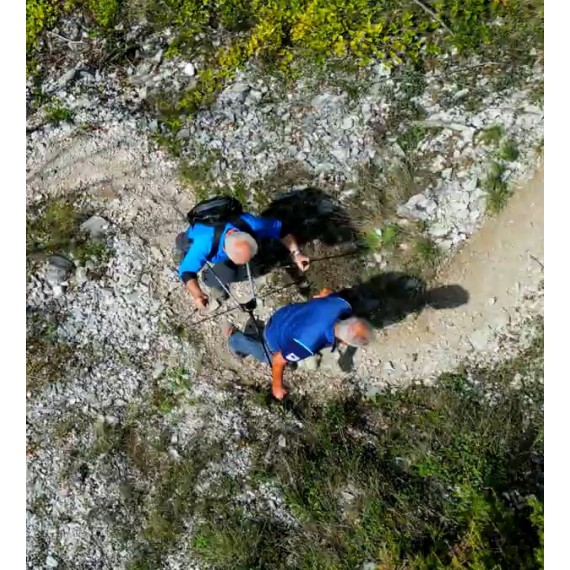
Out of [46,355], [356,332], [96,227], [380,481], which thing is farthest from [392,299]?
[46,355]

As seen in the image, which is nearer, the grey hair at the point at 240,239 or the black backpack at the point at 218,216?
the grey hair at the point at 240,239

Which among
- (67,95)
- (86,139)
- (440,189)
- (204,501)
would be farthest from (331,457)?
(67,95)

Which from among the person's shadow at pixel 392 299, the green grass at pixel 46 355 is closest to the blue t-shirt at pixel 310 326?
the person's shadow at pixel 392 299

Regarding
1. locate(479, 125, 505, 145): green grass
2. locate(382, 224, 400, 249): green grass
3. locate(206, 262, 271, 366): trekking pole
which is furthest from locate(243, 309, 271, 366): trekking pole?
locate(479, 125, 505, 145): green grass

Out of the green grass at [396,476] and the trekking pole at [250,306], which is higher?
the trekking pole at [250,306]

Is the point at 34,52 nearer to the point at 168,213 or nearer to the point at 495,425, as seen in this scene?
the point at 168,213

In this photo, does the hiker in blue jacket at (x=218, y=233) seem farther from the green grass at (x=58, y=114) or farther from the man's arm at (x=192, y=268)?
the green grass at (x=58, y=114)
